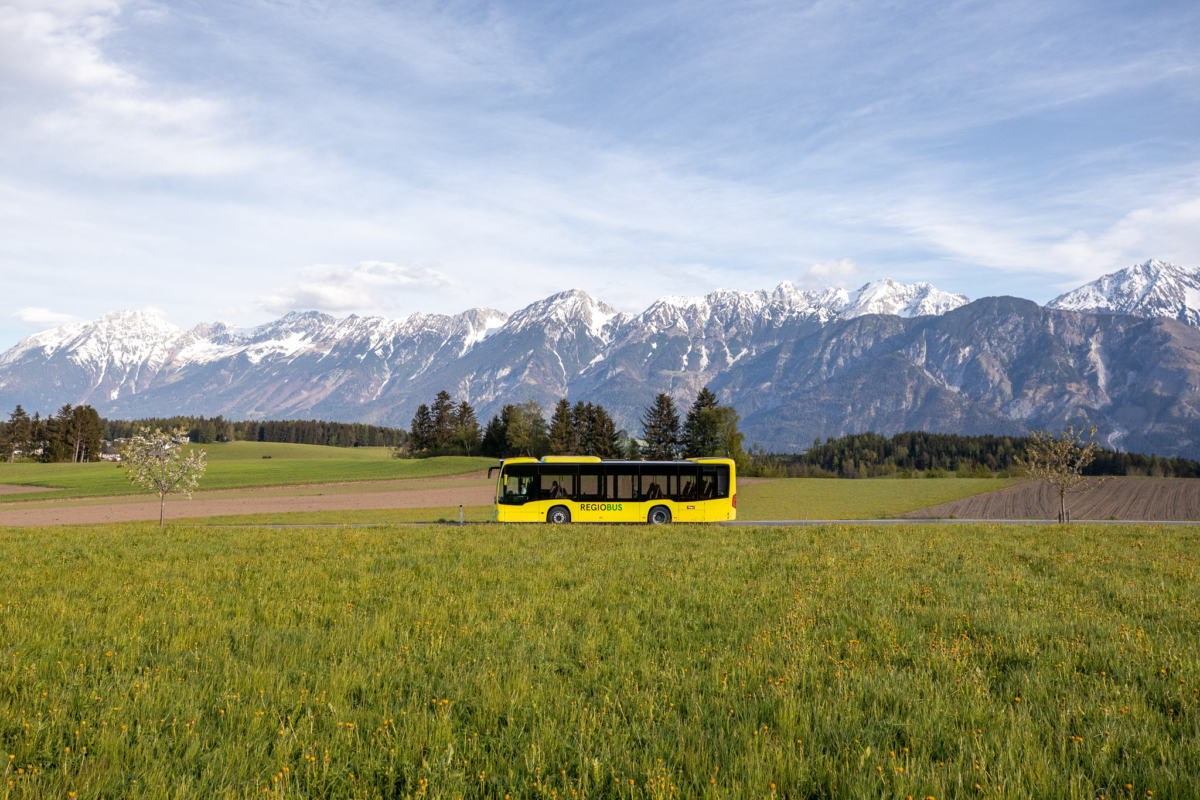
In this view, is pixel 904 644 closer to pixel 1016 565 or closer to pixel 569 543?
pixel 1016 565

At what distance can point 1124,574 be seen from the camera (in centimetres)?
1360

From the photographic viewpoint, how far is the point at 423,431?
142 metres

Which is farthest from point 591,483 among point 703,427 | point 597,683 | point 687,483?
point 703,427

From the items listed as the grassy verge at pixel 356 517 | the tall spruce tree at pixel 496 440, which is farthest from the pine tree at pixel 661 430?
the grassy verge at pixel 356 517

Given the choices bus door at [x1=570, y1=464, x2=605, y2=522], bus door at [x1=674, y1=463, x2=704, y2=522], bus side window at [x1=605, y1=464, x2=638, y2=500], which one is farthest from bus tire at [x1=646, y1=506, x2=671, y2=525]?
bus door at [x1=570, y1=464, x2=605, y2=522]

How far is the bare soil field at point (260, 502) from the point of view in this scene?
47.1 metres

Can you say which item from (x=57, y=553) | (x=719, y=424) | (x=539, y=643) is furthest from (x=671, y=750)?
(x=719, y=424)

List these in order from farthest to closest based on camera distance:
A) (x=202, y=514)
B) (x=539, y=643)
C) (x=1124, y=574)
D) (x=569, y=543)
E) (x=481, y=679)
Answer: (x=202, y=514) → (x=569, y=543) → (x=1124, y=574) → (x=539, y=643) → (x=481, y=679)

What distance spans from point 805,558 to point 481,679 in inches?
439

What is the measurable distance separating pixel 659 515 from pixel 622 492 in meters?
2.22

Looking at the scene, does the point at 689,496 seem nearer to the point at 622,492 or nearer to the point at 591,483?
the point at 622,492

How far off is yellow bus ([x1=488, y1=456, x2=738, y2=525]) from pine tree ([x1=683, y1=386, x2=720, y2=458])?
71.1m

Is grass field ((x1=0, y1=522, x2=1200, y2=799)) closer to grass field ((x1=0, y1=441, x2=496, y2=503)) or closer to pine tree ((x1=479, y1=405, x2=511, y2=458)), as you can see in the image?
grass field ((x1=0, y1=441, x2=496, y2=503))

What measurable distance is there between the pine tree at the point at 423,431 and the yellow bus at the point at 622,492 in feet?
365
